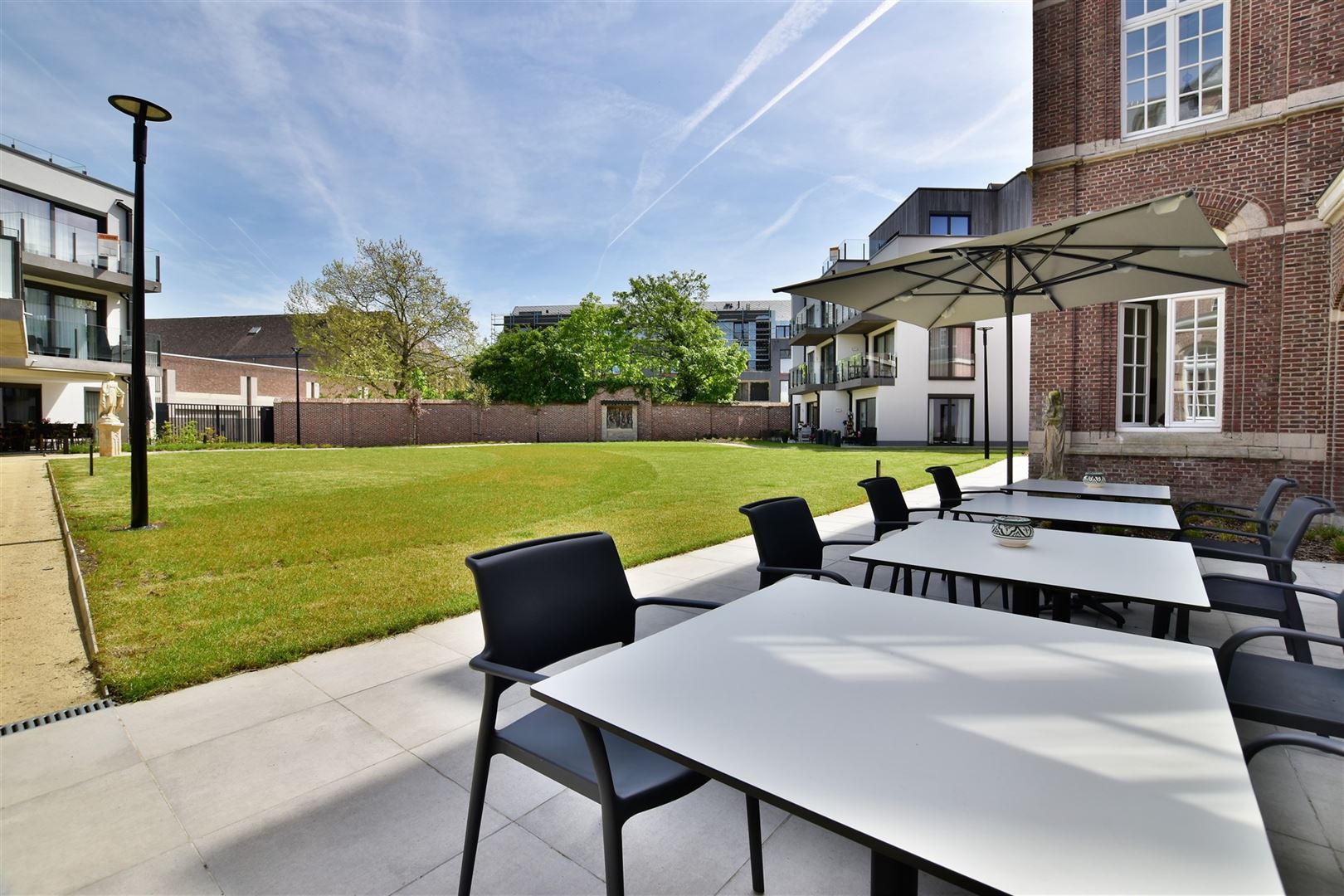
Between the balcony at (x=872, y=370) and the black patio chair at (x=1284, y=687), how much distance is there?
1022 inches

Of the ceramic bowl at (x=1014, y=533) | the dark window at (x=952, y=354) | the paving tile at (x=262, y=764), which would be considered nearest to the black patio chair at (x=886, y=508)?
the ceramic bowl at (x=1014, y=533)

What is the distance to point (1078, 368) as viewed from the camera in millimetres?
7859

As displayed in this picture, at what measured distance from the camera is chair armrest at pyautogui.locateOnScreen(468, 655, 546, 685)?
142 centimetres

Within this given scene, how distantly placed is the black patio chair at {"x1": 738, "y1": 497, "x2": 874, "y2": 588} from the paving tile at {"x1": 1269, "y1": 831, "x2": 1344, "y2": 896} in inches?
60.5

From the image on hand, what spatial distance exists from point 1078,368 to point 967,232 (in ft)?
79.1

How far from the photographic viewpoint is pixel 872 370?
90.6 feet

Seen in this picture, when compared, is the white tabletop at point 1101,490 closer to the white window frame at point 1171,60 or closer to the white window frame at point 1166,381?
the white window frame at point 1166,381

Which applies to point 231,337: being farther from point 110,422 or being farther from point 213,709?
point 213,709

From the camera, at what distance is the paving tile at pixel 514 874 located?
65.9 inches

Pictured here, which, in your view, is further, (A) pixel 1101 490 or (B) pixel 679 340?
(B) pixel 679 340

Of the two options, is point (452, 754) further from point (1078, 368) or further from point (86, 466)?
point (86, 466)

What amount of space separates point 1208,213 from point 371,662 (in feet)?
32.2

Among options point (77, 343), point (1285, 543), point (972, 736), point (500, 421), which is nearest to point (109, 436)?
point (77, 343)

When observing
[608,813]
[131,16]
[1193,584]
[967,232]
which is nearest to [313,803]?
[608,813]
